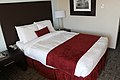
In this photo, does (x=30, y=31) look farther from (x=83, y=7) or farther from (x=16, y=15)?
(x=83, y=7)

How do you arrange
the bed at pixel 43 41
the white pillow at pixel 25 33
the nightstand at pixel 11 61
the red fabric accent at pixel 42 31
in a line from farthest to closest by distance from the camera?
the red fabric accent at pixel 42 31 → the white pillow at pixel 25 33 → the nightstand at pixel 11 61 → the bed at pixel 43 41

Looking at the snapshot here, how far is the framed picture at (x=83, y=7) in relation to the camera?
3.60 m

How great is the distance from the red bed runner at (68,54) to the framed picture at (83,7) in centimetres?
139

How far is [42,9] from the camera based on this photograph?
3.71m

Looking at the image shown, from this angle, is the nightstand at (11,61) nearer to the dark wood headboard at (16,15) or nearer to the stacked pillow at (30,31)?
the stacked pillow at (30,31)

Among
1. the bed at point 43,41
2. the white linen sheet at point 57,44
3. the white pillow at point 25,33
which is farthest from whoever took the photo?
the white pillow at point 25,33

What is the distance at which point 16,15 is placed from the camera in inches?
119

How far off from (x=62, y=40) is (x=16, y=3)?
1561 mm

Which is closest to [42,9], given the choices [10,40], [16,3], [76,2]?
[16,3]

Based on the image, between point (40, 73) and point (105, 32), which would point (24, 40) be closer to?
point (40, 73)

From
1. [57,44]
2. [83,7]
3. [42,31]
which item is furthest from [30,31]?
[83,7]

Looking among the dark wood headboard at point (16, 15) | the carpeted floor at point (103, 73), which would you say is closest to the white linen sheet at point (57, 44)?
the carpeted floor at point (103, 73)

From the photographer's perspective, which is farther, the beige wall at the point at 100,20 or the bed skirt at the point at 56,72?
the beige wall at the point at 100,20

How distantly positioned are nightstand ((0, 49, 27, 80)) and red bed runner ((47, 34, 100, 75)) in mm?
776
